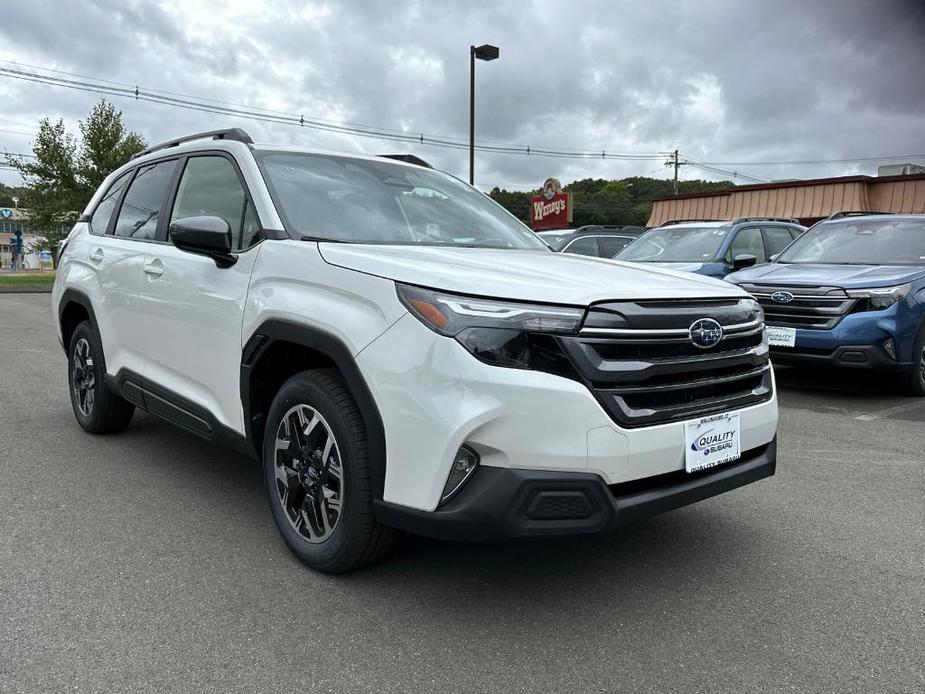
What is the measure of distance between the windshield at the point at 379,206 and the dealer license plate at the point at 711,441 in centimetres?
144

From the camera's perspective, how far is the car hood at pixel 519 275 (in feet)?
8.18

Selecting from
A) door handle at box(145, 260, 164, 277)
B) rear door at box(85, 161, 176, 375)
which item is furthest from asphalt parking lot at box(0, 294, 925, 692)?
door handle at box(145, 260, 164, 277)

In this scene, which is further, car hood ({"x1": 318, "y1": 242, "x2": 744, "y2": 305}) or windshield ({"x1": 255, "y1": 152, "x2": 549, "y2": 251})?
windshield ({"x1": 255, "y1": 152, "x2": 549, "y2": 251})

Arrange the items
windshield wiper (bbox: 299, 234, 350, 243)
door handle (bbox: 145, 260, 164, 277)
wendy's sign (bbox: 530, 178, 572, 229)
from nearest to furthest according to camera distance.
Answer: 1. windshield wiper (bbox: 299, 234, 350, 243)
2. door handle (bbox: 145, 260, 164, 277)
3. wendy's sign (bbox: 530, 178, 572, 229)

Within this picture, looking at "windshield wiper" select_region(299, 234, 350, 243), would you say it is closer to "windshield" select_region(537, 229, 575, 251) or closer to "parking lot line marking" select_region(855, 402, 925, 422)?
"parking lot line marking" select_region(855, 402, 925, 422)

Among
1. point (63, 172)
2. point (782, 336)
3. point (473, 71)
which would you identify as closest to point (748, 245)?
point (782, 336)

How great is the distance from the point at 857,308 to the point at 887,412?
91cm

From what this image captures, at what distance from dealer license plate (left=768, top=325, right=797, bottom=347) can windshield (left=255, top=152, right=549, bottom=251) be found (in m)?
3.48

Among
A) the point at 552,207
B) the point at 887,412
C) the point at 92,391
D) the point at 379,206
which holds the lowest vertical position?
the point at 887,412

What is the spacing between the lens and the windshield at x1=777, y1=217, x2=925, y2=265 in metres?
7.25

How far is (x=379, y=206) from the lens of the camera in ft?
11.8

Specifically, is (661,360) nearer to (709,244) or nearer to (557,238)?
(709,244)

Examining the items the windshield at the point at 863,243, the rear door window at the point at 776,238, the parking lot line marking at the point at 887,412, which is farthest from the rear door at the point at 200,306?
the rear door window at the point at 776,238

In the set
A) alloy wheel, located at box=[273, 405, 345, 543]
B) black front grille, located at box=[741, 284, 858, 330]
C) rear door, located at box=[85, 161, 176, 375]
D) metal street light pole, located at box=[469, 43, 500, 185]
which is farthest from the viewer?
metal street light pole, located at box=[469, 43, 500, 185]
